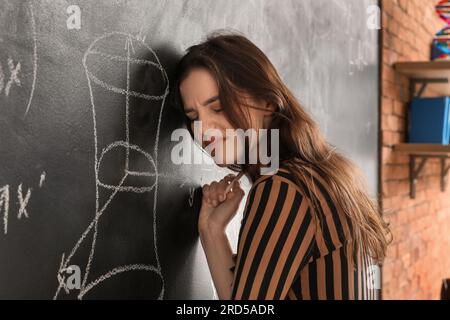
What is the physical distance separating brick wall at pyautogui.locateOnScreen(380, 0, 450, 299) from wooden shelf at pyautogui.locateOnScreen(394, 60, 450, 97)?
2.0 inches

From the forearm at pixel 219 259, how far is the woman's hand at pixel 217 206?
16 mm

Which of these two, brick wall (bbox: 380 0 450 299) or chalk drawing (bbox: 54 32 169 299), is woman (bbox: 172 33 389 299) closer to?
chalk drawing (bbox: 54 32 169 299)

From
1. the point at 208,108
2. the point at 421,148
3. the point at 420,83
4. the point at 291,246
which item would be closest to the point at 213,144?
the point at 208,108

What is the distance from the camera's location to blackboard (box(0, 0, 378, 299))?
764mm

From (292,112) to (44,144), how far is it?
514 millimetres

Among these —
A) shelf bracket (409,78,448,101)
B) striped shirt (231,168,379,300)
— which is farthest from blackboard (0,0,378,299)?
shelf bracket (409,78,448,101)

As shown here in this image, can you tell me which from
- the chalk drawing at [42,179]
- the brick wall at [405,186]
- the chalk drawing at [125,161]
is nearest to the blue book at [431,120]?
the brick wall at [405,186]

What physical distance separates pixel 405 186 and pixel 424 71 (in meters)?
0.65

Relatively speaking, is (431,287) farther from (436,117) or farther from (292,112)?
(292,112)

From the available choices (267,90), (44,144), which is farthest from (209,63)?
(44,144)

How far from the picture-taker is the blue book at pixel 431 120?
287 cm

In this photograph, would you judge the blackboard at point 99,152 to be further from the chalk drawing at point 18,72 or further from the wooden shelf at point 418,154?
the wooden shelf at point 418,154

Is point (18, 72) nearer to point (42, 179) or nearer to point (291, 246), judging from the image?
point (42, 179)

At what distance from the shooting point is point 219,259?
1173 millimetres
